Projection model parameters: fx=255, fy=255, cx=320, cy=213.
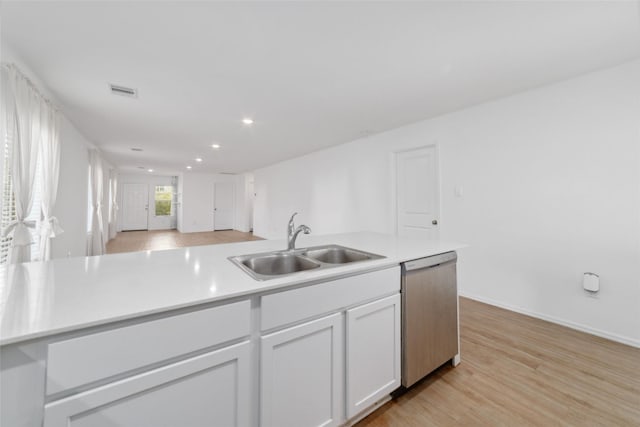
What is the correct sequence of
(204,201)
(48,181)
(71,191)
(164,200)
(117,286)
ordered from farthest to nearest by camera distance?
(164,200) → (204,201) → (71,191) → (48,181) → (117,286)

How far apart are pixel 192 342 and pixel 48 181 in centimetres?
291

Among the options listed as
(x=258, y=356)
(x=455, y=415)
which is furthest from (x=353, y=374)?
(x=455, y=415)

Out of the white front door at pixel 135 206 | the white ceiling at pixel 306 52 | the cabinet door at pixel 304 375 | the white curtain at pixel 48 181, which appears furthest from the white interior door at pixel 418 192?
the white front door at pixel 135 206

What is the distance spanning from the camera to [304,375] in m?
1.19

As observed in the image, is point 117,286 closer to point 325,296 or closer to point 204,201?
point 325,296

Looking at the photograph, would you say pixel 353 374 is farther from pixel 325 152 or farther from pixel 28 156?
pixel 325 152

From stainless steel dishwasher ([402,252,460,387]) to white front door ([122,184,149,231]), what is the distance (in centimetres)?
1126

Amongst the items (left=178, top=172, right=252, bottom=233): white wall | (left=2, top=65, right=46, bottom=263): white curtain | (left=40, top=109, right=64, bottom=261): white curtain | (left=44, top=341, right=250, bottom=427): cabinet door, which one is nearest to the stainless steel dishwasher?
(left=44, top=341, right=250, bottom=427): cabinet door

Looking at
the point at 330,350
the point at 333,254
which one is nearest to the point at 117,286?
the point at 330,350

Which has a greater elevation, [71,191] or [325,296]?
[71,191]

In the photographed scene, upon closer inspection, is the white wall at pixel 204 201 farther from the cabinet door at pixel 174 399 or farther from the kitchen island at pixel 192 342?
the cabinet door at pixel 174 399

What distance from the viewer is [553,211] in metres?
2.54

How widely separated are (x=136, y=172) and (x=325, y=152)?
8.09 metres

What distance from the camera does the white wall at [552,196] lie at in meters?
2.17
